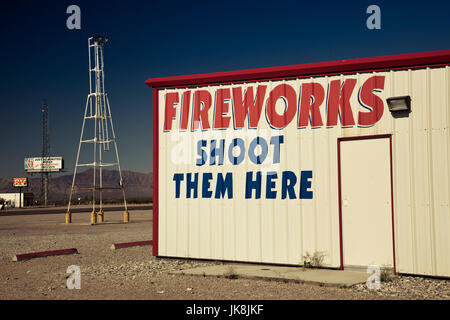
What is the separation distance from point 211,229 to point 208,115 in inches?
106

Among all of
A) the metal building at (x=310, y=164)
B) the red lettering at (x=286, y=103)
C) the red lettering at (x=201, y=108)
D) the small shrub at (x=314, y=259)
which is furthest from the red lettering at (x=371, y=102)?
the red lettering at (x=201, y=108)

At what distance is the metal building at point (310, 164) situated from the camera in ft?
30.6

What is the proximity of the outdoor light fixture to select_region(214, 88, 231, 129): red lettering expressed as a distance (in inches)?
145

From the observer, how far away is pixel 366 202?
32.2 feet

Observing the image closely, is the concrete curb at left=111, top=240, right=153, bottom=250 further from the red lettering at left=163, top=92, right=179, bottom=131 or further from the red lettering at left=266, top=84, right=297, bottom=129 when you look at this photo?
the red lettering at left=266, top=84, right=297, bottom=129

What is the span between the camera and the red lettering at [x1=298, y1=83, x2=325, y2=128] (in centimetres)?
1039

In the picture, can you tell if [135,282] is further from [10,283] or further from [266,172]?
[266,172]

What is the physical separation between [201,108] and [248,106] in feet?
4.03

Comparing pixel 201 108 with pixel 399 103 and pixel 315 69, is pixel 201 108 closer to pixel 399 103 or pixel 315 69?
pixel 315 69

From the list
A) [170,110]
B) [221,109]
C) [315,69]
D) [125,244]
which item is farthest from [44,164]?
[315,69]

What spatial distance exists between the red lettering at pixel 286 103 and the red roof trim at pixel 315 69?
1.02 ft

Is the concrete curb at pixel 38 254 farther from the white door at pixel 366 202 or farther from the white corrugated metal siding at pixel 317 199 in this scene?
the white door at pixel 366 202

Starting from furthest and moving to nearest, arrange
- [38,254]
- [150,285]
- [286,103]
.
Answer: [38,254]
[286,103]
[150,285]
